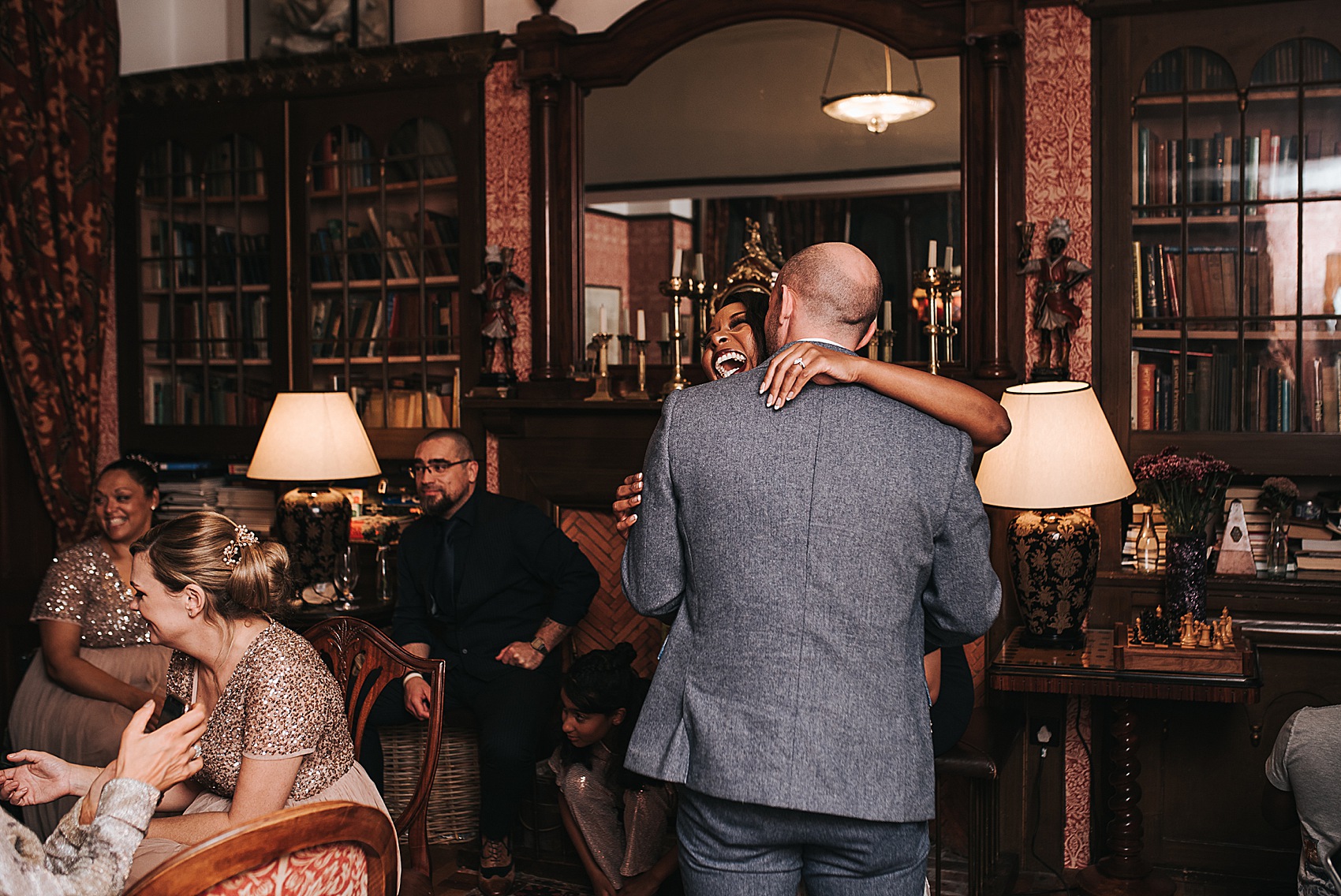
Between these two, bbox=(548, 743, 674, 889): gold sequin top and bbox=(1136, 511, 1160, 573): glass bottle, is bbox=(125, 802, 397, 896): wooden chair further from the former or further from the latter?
bbox=(1136, 511, 1160, 573): glass bottle

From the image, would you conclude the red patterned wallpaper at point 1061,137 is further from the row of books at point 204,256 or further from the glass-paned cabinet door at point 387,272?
the row of books at point 204,256

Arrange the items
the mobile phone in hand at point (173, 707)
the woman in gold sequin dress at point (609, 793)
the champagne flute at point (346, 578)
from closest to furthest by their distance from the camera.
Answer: the mobile phone in hand at point (173, 707) < the woman in gold sequin dress at point (609, 793) < the champagne flute at point (346, 578)

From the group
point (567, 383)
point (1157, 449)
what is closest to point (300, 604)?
point (567, 383)

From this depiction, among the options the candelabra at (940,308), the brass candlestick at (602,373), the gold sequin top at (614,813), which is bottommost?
the gold sequin top at (614,813)

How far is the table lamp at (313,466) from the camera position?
433 centimetres

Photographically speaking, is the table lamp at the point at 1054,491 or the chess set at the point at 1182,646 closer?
the chess set at the point at 1182,646

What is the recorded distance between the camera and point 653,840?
3342 mm

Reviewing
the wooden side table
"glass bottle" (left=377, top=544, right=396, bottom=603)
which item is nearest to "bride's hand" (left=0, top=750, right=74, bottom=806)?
"glass bottle" (left=377, top=544, right=396, bottom=603)

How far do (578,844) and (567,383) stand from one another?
1.75m

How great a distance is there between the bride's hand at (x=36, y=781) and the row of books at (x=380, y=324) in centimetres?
278

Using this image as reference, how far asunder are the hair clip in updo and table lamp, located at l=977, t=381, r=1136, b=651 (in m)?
2.06

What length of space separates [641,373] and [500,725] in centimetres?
140

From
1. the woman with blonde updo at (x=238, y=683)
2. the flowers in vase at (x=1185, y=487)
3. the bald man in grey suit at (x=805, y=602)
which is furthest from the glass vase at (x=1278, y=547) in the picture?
the woman with blonde updo at (x=238, y=683)

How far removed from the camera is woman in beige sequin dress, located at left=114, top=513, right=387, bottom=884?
7.13 ft
